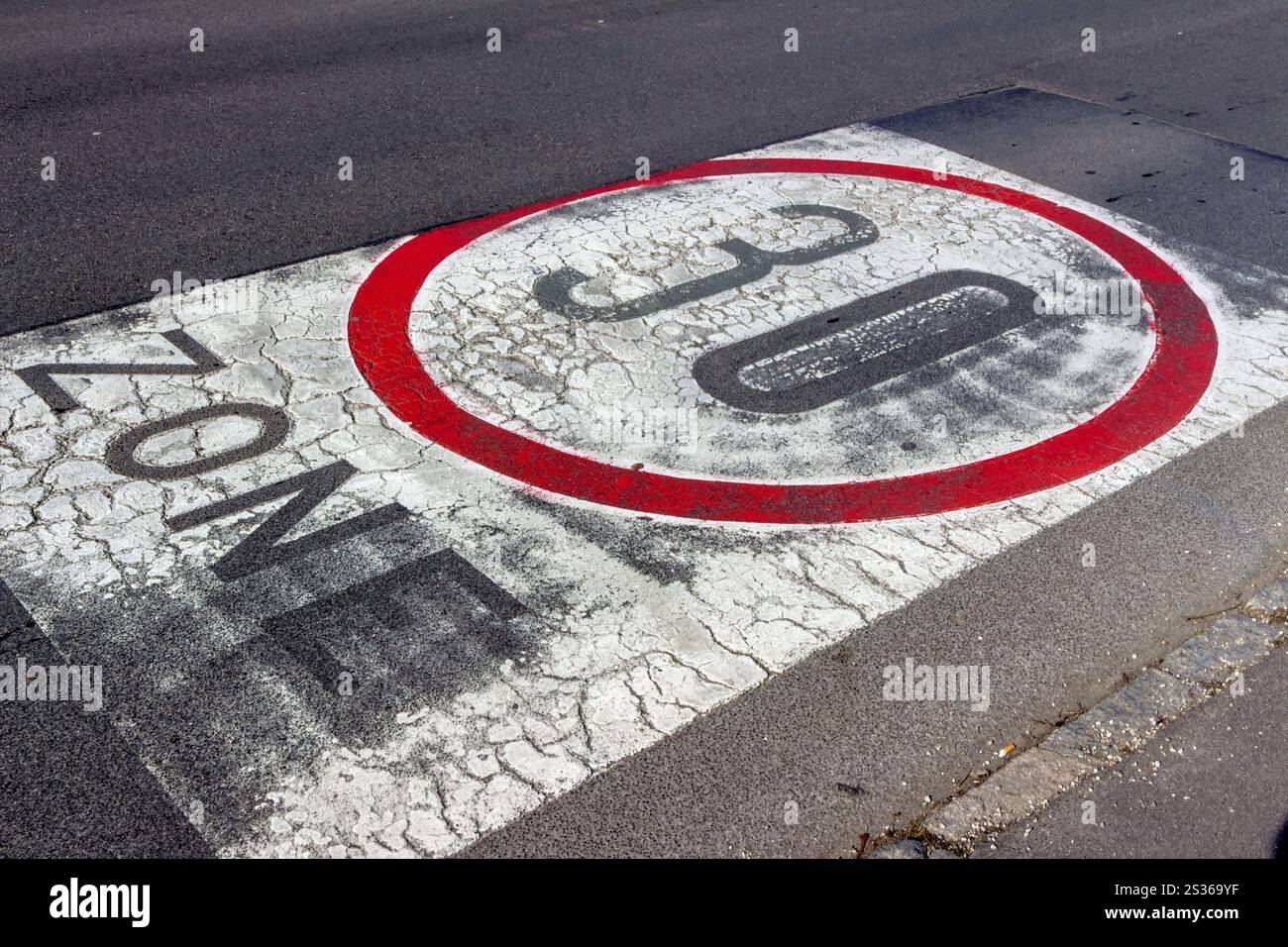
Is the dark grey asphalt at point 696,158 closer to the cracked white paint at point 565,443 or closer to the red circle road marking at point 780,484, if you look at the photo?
the cracked white paint at point 565,443

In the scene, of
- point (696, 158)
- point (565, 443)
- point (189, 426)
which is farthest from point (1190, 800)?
point (696, 158)

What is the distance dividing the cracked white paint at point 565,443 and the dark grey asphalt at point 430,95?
2.34ft

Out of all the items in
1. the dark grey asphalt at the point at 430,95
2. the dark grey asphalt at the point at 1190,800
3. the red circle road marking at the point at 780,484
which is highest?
the dark grey asphalt at the point at 430,95

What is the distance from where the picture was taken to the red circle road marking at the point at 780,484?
500 centimetres

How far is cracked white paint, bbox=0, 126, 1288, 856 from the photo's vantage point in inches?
149

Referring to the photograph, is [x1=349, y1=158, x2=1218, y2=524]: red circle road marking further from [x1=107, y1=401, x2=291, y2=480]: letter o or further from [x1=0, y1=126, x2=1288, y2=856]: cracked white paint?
[x1=107, y1=401, x2=291, y2=480]: letter o

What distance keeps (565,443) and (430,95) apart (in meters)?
5.04

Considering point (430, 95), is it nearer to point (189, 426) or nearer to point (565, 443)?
point (189, 426)

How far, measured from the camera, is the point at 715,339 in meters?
6.22

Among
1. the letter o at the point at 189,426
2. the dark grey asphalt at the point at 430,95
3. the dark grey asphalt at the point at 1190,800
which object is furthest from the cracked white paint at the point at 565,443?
the dark grey asphalt at the point at 1190,800

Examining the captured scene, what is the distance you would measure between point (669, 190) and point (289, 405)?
3.41 meters

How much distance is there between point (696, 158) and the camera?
8.38m
